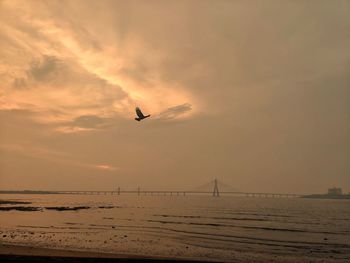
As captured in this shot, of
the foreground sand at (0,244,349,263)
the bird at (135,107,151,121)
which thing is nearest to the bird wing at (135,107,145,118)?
the bird at (135,107,151,121)

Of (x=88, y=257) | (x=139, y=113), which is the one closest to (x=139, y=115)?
(x=139, y=113)

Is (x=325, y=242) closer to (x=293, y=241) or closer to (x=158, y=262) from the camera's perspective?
(x=293, y=241)

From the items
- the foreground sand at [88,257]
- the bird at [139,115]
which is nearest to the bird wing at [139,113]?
the bird at [139,115]

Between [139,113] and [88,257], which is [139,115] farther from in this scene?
[88,257]

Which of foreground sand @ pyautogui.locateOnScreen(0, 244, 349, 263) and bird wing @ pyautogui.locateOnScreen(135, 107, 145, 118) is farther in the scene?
bird wing @ pyautogui.locateOnScreen(135, 107, 145, 118)

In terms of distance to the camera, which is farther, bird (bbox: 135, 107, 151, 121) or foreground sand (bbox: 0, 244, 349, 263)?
bird (bbox: 135, 107, 151, 121)

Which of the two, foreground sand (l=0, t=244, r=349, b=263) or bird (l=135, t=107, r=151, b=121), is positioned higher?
bird (l=135, t=107, r=151, b=121)

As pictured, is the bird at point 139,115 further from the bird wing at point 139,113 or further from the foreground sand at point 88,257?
the foreground sand at point 88,257

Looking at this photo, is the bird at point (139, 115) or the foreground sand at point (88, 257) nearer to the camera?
the foreground sand at point (88, 257)

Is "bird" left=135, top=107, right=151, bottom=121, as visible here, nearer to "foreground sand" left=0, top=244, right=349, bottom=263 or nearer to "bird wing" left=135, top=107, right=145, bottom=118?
"bird wing" left=135, top=107, right=145, bottom=118

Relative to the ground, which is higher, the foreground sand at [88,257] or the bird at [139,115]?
the bird at [139,115]

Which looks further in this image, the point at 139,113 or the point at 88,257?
the point at 139,113

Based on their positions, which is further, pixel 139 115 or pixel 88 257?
pixel 139 115

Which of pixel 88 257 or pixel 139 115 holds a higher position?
pixel 139 115
